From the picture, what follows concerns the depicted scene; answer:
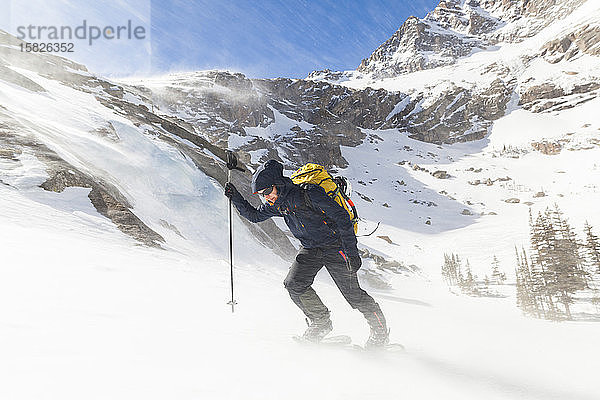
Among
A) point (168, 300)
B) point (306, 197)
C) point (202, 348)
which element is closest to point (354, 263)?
point (306, 197)

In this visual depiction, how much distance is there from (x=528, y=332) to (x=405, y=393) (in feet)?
16.3

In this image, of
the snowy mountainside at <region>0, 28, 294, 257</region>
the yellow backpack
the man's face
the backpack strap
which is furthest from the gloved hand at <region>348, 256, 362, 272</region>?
the snowy mountainside at <region>0, 28, 294, 257</region>

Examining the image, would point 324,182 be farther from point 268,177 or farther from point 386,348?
point 386,348

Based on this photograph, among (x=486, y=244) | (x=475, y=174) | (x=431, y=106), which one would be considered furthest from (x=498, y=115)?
(x=486, y=244)

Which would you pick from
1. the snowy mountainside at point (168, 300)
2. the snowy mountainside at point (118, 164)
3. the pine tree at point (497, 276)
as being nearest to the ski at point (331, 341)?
the snowy mountainside at point (168, 300)

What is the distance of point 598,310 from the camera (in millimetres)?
33719

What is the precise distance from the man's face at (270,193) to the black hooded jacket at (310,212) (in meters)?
0.04

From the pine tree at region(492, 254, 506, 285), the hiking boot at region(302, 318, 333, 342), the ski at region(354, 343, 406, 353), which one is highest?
the hiking boot at region(302, 318, 333, 342)

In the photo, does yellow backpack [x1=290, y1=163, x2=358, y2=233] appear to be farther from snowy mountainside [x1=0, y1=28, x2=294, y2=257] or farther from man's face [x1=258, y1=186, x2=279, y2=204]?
snowy mountainside [x1=0, y1=28, x2=294, y2=257]

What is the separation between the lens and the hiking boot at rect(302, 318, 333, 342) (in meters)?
4.08

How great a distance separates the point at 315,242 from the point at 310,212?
39 cm

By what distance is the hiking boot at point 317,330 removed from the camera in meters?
4.08

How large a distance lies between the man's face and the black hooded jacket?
39 mm

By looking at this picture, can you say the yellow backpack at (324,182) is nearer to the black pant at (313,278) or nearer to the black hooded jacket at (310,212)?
the black hooded jacket at (310,212)
